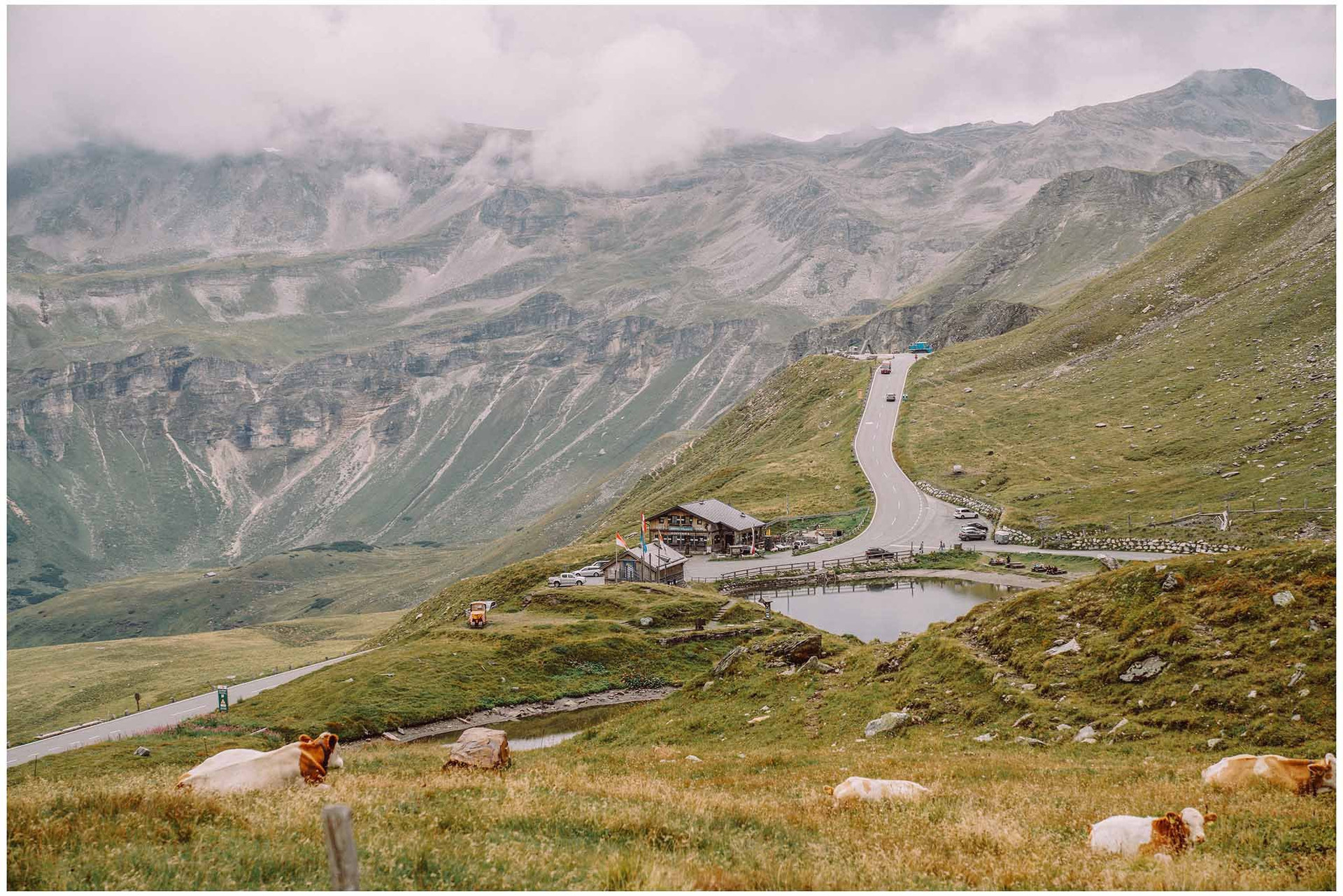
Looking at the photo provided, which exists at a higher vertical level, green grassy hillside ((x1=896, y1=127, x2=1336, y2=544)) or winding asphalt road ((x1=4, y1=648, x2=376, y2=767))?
green grassy hillside ((x1=896, y1=127, x2=1336, y2=544))

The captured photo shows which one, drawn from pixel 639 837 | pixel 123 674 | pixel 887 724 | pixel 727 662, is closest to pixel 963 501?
pixel 727 662

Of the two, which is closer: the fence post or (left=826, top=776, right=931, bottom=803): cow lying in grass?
the fence post

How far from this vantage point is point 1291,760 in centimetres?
1769

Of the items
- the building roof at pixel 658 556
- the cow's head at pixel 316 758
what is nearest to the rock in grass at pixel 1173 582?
the cow's head at pixel 316 758

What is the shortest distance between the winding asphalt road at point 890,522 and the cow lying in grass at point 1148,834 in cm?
7399

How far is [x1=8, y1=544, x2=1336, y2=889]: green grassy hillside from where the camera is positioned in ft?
40.0

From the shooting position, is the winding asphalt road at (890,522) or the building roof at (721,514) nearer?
the winding asphalt road at (890,522)

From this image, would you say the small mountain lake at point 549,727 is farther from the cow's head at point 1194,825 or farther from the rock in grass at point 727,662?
the cow's head at point 1194,825

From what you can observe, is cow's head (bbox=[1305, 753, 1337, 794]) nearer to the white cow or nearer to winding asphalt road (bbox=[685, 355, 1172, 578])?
the white cow

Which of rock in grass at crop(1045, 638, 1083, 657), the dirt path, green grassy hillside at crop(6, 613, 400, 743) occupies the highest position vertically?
rock in grass at crop(1045, 638, 1083, 657)

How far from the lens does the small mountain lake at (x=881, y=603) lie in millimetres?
78000

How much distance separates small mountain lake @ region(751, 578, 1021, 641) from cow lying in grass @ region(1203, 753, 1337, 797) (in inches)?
2158

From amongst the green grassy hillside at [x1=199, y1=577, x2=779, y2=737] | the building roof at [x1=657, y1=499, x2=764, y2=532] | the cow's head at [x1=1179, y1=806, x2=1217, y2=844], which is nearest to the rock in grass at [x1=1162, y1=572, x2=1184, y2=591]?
the cow's head at [x1=1179, y1=806, x2=1217, y2=844]

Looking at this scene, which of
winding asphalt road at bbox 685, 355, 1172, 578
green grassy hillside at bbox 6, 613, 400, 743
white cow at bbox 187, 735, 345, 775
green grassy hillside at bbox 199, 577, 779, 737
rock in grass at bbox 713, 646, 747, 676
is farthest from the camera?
green grassy hillside at bbox 6, 613, 400, 743
